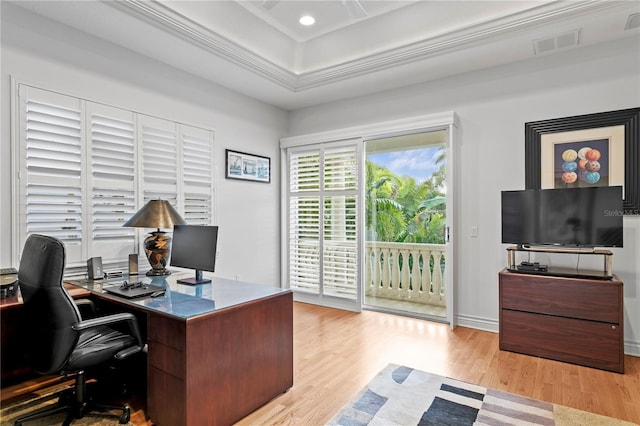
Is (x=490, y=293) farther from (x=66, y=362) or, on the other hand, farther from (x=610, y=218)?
(x=66, y=362)

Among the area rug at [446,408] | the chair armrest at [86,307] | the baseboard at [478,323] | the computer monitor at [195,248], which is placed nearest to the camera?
the area rug at [446,408]

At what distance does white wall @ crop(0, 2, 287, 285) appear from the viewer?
268 centimetres

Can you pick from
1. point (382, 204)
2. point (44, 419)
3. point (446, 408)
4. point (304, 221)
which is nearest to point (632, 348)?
point (446, 408)

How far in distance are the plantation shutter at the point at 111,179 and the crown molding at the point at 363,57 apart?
973 millimetres

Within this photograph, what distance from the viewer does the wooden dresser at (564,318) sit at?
9.17 feet

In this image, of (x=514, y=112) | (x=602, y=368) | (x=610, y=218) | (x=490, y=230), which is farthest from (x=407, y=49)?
(x=602, y=368)

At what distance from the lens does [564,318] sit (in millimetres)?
2979

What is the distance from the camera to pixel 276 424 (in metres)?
2.11

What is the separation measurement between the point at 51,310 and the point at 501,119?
4.11m

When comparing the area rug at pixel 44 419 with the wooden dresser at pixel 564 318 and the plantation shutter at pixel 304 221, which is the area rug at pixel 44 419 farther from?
the wooden dresser at pixel 564 318

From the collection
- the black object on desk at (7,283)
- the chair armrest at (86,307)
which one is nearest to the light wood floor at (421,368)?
the chair armrest at (86,307)

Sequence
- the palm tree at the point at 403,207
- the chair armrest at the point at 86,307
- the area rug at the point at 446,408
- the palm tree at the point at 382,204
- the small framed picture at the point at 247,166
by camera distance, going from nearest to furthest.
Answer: the area rug at the point at 446,408
the chair armrest at the point at 86,307
the small framed picture at the point at 247,166
the palm tree at the point at 403,207
the palm tree at the point at 382,204

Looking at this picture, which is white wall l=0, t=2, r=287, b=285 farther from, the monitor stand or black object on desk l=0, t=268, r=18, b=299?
the monitor stand

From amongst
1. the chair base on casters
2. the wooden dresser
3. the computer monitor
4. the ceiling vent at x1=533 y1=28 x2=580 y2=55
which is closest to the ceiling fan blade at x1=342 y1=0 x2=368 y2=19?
the ceiling vent at x1=533 y1=28 x2=580 y2=55
